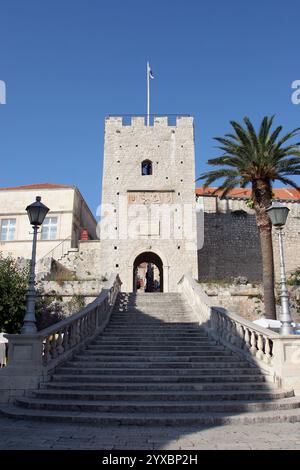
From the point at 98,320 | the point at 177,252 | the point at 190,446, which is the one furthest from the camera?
the point at 177,252

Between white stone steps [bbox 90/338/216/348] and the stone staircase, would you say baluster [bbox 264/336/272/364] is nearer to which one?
the stone staircase

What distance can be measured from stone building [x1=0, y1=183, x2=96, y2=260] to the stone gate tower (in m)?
5.68

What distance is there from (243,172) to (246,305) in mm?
7071

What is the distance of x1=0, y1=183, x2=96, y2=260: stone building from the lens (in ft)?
95.1

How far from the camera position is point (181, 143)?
2617 centimetres

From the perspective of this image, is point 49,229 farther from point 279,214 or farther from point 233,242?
point 279,214

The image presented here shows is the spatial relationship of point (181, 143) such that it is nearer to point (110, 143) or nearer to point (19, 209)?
point (110, 143)

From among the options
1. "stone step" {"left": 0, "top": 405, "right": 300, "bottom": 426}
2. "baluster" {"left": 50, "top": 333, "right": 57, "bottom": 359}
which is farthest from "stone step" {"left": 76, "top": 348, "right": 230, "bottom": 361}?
"stone step" {"left": 0, "top": 405, "right": 300, "bottom": 426}

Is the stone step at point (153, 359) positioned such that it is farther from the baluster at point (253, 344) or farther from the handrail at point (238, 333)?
the handrail at point (238, 333)

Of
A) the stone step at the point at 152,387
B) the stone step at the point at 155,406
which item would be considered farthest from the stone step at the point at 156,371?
the stone step at the point at 155,406

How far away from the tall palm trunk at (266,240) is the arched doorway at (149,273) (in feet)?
26.8

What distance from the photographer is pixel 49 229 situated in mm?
29625

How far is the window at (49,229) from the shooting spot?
2945 cm

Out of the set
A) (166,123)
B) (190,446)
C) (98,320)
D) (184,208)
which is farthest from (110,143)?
(190,446)
